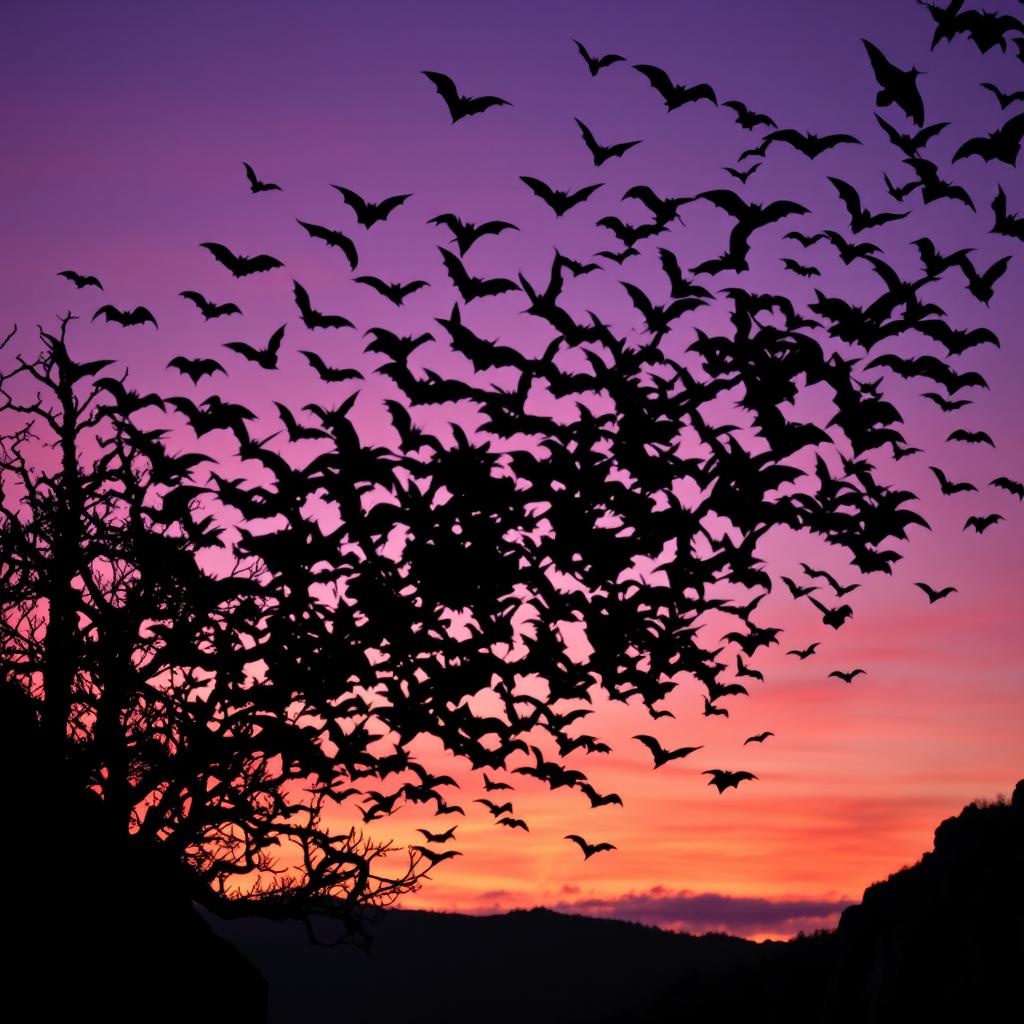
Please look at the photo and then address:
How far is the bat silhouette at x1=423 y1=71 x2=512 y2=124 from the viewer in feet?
40.2

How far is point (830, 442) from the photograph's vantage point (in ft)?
45.3

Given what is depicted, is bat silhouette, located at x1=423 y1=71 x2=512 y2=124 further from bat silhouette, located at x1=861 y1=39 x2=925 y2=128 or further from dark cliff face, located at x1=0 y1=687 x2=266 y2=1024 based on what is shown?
dark cliff face, located at x1=0 y1=687 x2=266 y2=1024

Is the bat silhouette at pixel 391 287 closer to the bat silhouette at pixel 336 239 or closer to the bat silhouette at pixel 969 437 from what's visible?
the bat silhouette at pixel 336 239

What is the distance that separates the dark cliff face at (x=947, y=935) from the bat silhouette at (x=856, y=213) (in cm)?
1092

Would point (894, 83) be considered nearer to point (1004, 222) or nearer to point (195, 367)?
point (1004, 222)

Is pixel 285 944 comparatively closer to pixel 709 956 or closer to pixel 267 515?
pixel 709 956

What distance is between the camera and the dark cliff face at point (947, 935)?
18281 millimetres

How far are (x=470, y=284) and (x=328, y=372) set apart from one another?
2175 millimetres

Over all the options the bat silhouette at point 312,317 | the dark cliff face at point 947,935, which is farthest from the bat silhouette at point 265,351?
the dark cliff face at point 947,935

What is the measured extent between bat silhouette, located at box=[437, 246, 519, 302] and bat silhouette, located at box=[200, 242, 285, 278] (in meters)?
2.47

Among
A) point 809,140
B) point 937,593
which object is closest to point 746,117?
point 809,140

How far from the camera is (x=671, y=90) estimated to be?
44.4ft

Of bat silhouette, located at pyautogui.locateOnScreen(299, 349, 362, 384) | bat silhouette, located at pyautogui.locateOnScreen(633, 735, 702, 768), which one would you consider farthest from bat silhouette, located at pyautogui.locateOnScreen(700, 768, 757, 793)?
bat silhouette, located at pyautogui.locateOnScreen(299, 349, 362, 384)

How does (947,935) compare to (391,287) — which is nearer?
(391,287)
